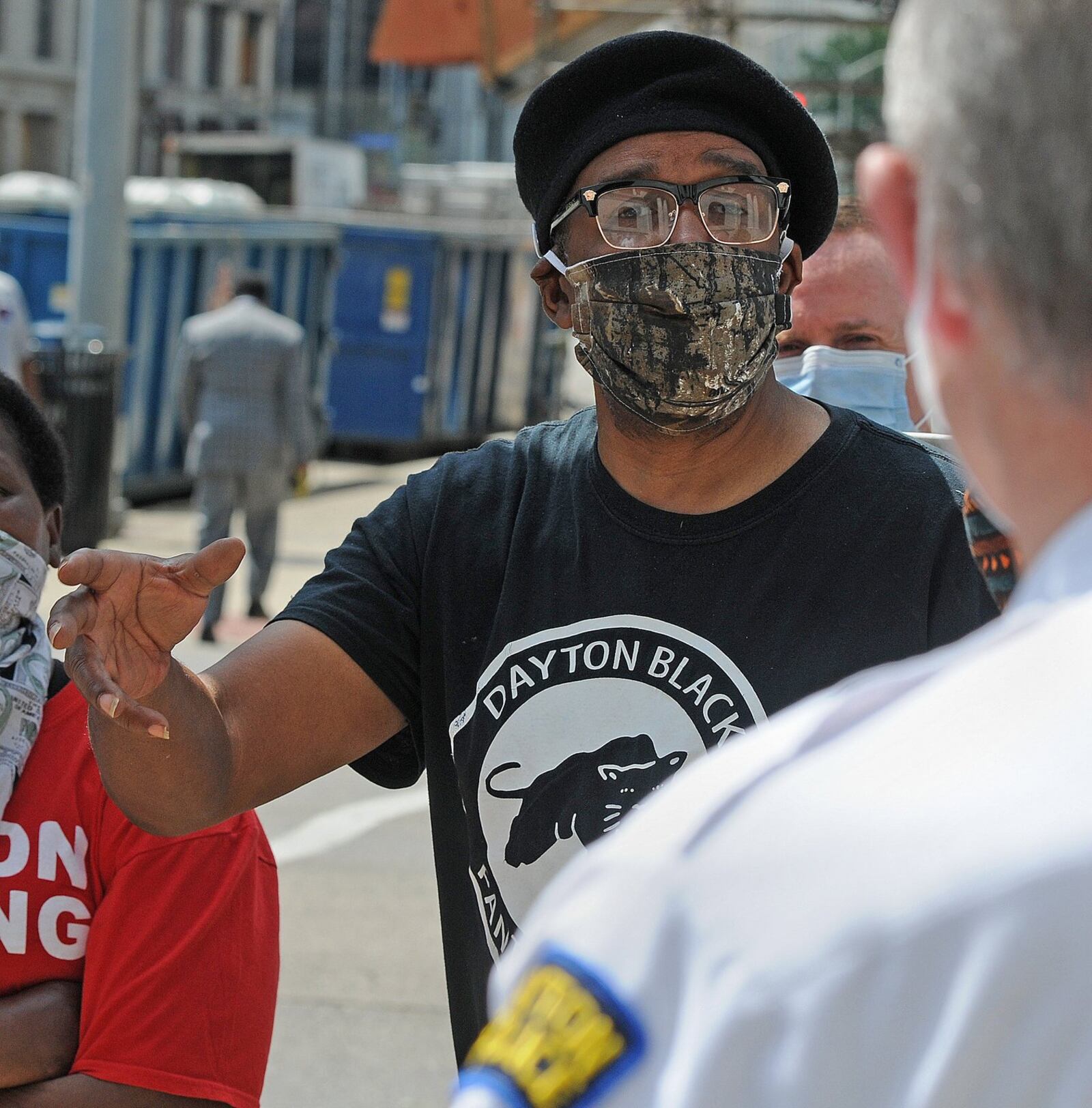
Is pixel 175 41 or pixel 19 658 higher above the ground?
pixel 175 41

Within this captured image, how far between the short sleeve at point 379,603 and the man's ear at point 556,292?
1.11ft

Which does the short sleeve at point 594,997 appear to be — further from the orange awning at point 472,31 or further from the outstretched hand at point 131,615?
the orange awning at point 472,31

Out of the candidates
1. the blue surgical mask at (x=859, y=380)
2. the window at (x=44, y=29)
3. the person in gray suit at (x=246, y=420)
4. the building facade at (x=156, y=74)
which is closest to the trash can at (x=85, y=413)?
the person in gray suit at (x=246, y=420)

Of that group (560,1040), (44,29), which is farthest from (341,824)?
(44,29)

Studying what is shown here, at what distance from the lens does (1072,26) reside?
2.67 ft

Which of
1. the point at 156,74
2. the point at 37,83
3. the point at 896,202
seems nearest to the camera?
the point at 896,202

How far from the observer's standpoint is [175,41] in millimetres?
45156

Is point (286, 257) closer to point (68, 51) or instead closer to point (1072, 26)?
point (1072, 26)

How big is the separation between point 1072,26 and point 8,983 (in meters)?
1.95

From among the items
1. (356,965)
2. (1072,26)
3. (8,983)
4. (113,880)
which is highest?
(1072,26)

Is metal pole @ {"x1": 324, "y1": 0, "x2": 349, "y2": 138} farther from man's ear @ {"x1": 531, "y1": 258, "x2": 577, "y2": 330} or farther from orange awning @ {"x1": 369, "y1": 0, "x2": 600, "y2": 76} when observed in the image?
man's ear @ {"x1": 531, "y1": 258, "x2": 577, "y2": 330}

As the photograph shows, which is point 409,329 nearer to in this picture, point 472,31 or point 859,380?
point 472,31

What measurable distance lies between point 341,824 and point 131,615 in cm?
454

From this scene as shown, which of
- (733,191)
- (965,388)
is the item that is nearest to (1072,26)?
(965,388)
